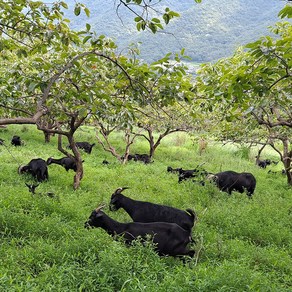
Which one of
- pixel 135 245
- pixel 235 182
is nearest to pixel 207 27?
pixel 235 182

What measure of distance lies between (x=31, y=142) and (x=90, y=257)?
52.9 ft

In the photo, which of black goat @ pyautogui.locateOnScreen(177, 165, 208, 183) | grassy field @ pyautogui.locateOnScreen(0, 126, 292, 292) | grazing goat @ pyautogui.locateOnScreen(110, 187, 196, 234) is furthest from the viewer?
black goat @ pyautogui.locateOnScreen(177, 165, 208, 183)

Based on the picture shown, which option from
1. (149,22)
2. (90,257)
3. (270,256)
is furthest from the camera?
(270,256)

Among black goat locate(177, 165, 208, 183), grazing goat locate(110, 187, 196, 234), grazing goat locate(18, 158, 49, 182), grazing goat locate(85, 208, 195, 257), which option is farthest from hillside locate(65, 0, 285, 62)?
grazing goat locate(85, 208, 195, 257)

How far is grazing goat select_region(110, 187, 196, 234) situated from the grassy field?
342 mm

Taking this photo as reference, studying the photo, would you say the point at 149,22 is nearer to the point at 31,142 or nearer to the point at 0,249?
the point at 0,249

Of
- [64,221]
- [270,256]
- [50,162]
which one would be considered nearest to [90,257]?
[64,221]

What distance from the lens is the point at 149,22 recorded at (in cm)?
409

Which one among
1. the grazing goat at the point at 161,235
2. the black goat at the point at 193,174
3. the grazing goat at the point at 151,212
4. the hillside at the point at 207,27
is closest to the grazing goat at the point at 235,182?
the black goat at the point at 193,174

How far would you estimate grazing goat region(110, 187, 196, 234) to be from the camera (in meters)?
7.84

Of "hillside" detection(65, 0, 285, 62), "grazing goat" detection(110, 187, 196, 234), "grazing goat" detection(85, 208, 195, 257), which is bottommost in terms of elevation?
"grazing goat" detection(110, 187, 196, 234)

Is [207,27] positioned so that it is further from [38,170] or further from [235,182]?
[38,170]

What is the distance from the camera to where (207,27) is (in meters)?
126

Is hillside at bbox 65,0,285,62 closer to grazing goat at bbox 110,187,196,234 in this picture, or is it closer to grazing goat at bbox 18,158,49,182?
grazing goat at bbox 18,158,49,182
